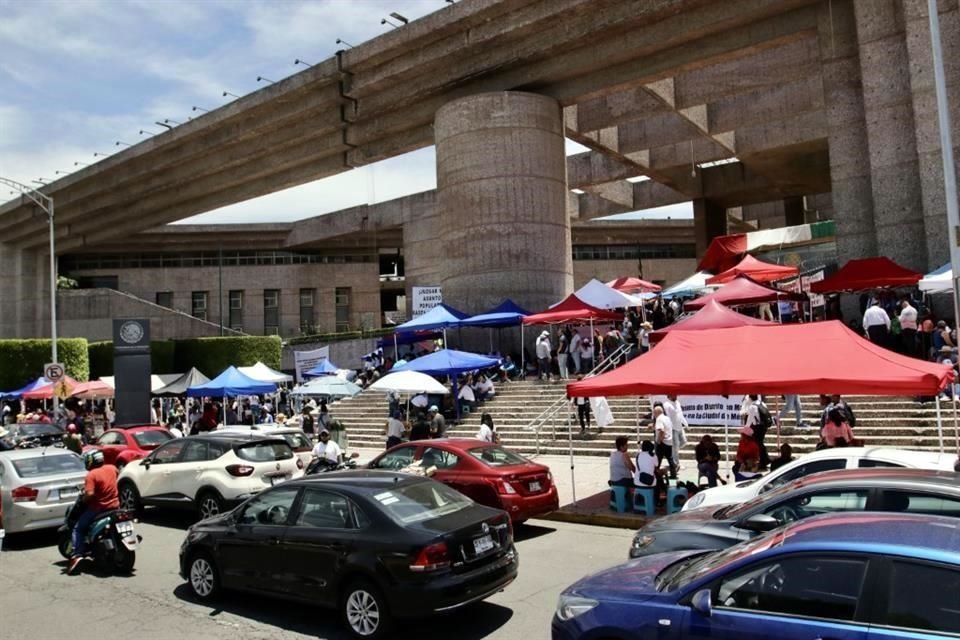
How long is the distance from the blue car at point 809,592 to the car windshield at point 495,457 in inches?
252

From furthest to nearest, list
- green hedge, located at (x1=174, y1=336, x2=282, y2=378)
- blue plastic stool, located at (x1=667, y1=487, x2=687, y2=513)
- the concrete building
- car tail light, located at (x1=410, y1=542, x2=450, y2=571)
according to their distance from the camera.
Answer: green hedge, located at (x1=174, y1=336, x2=282, y2=378), the concrete building, blue plastic stool, located at (x1=667, y1=487, x2=687, y2=513), car tail light, located at (x1=410, y1=542, x2=450, y2=571)

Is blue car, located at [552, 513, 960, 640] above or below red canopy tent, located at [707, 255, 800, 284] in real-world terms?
below

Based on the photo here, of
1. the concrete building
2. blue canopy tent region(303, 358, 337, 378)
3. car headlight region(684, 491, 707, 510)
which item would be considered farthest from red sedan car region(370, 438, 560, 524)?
blue canopy tent region(303, 358, 337, 378)

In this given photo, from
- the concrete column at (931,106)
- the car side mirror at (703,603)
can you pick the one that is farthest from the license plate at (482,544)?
the concrete column at (931,106)

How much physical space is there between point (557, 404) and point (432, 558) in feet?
47.9

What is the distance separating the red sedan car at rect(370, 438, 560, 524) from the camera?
11086 mm

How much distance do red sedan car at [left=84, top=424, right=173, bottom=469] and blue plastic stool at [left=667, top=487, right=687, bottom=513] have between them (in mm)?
11560

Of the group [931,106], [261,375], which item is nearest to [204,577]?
[261,375]

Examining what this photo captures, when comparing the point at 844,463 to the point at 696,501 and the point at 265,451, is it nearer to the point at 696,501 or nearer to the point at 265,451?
the point at 696,501

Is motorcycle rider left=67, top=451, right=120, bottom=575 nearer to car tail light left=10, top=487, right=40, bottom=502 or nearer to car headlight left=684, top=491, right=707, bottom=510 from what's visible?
car tail light left=10, top=487, right=40, bottom=502

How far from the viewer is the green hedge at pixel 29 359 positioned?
4147 centimetres

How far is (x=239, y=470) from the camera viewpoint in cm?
1216

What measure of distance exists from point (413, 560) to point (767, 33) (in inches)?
935

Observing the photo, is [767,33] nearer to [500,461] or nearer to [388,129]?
[388,129]
